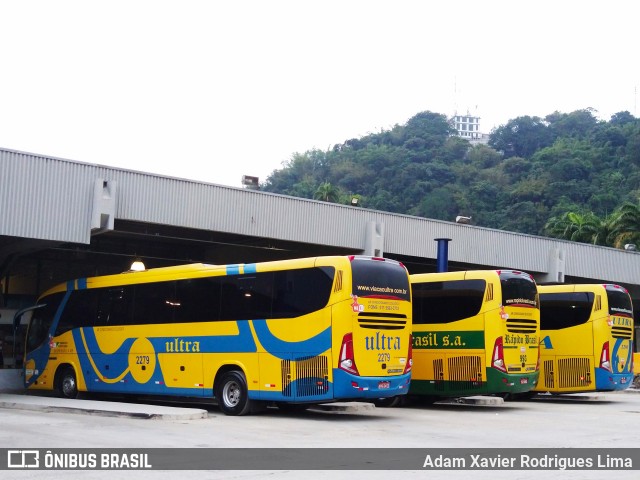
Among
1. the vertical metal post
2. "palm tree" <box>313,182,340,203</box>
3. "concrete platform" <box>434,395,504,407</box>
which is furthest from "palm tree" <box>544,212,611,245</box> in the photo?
"concrete platform" <box>434,395,504,407</box>

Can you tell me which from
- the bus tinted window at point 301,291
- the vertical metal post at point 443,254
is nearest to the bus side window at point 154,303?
the bus tinted window at point 301,291

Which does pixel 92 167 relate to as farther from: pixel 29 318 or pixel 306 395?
pixel 306 395

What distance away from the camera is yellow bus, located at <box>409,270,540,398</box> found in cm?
2048

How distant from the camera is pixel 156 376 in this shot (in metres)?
20.5

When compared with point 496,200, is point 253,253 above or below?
below

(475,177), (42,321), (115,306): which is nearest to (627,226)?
(42,321)

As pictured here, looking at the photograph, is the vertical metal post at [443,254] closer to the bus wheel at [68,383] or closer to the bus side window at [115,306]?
the bus side window at [115,306]

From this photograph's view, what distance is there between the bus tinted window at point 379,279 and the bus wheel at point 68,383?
8932 mm

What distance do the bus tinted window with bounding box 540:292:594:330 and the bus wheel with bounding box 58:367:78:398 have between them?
480 inches

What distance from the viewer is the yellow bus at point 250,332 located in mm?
17172

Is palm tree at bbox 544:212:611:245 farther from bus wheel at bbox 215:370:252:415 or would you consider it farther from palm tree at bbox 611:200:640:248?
bus wheel at bbox 215:370:252:415

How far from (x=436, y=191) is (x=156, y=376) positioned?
80.7 meters

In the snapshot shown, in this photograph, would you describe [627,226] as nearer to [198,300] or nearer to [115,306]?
[115,306]

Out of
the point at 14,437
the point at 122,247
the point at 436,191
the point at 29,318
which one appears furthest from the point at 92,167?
the point at 436,191
